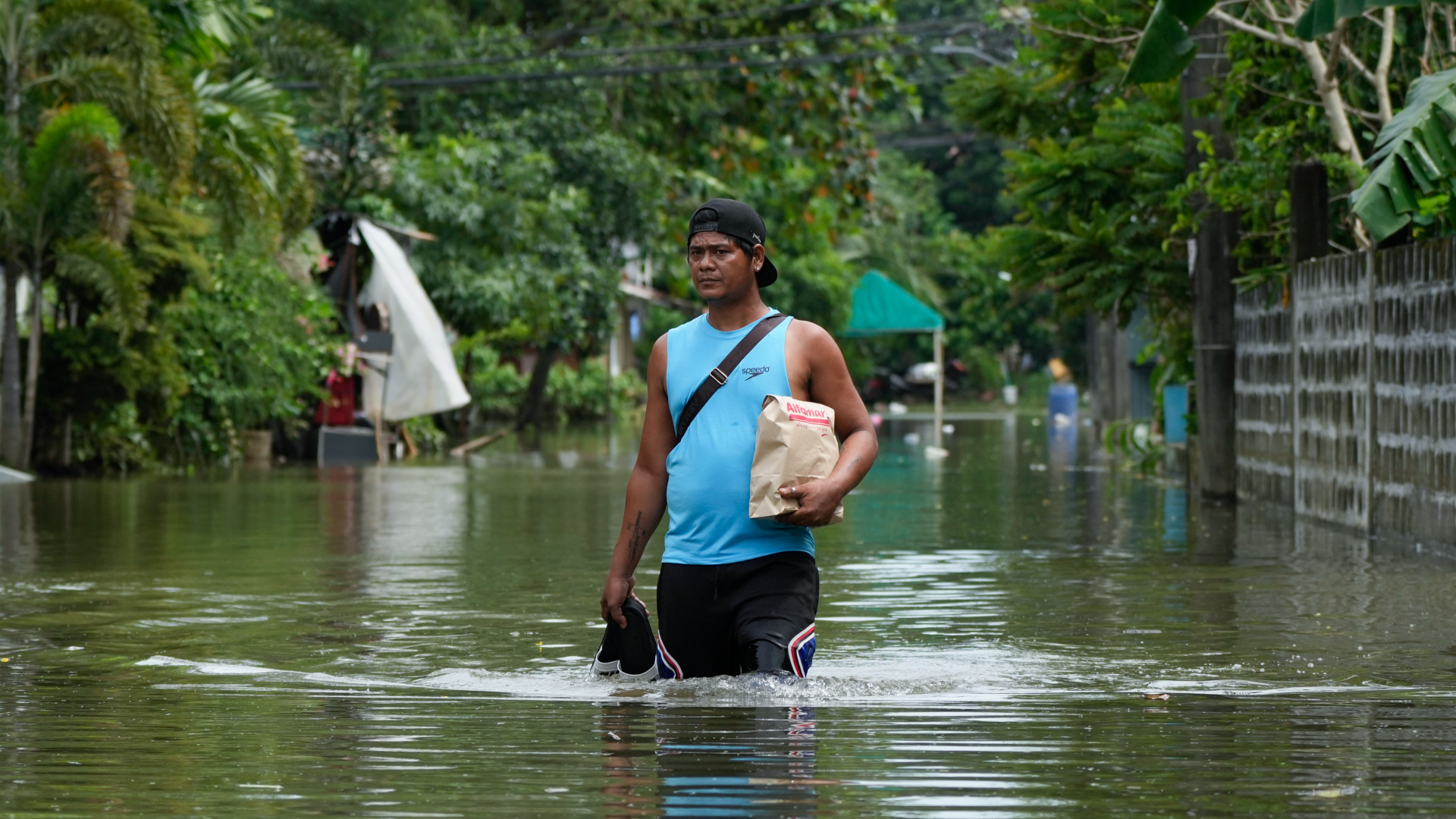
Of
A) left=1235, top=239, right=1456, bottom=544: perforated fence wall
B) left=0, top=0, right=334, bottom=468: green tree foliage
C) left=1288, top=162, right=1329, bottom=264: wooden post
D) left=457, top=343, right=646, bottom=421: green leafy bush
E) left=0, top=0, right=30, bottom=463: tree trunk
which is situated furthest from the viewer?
left=457, top=343, right=646, bottom=421: green leafy bush

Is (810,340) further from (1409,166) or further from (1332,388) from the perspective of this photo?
(1332,388)

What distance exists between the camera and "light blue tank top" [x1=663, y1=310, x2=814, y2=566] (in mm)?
6012

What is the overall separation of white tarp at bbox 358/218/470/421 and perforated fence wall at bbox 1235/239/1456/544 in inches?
507

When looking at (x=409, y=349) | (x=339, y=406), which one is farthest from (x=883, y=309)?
(x=339, y=406)

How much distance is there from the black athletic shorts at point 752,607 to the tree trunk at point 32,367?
15.3 metres

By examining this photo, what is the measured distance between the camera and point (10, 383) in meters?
20.2

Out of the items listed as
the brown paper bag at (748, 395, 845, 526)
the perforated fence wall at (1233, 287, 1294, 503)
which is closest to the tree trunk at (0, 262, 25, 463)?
the perforated fence wall at (1233, 287, 1294, 503)

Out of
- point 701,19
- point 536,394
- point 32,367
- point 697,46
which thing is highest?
point 701,19

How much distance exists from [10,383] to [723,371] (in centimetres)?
1571

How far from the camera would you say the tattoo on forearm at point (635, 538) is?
6238 millimetres

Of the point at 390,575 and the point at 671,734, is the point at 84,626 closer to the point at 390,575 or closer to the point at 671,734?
the point at 390,575

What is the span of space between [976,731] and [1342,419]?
8398 millimetres

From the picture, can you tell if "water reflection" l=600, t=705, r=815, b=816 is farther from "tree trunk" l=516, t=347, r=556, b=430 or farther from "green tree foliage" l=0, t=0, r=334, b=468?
"tree trunk" l=516, t=347, r=556, b=430

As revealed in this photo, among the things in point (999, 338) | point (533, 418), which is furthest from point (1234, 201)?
point (999, 338)
